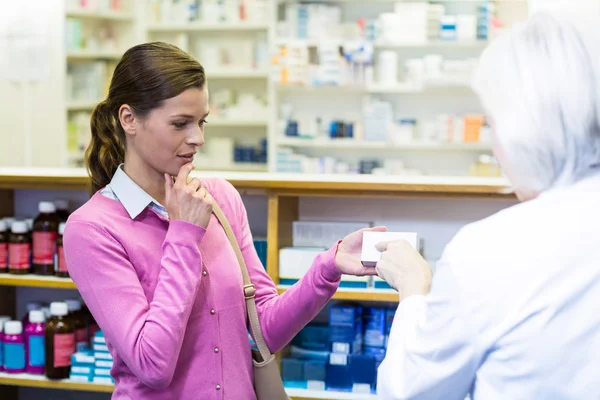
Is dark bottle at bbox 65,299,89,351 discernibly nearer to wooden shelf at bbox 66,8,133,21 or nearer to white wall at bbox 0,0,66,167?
white wall at bbox 0,0,66,167

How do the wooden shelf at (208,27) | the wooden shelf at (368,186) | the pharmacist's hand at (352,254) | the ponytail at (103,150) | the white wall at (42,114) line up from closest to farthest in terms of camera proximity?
the pharmacist's hand at (352,254), the ponytail at (103,150), the wooden shelf at (368,186), the white wall at (42,114), the wooden shelf at (208,27)

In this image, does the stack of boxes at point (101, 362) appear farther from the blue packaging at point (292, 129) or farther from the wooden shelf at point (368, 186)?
the blue packaging at point (292, 129)

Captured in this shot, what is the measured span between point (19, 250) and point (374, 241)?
173 cm

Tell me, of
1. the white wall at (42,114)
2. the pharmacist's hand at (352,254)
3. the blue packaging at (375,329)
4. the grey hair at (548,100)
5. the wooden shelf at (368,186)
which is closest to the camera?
the grey hair at (548,100)

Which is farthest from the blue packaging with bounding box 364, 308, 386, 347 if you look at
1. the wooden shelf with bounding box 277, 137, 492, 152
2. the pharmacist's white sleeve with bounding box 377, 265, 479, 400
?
the wooden shelf with bounding box 277, 137, 492, 152

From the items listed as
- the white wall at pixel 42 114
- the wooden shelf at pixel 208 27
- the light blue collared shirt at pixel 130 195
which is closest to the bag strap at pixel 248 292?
the light blue collared shirt at pixel 130 195

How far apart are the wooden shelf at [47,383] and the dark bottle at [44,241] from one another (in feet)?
1.27

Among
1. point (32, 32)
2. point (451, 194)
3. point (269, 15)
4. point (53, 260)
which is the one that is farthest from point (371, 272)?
point (269, 15)

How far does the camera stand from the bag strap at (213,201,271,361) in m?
1.76

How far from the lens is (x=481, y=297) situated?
103 centimetres

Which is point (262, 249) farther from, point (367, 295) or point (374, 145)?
point (374, 145)

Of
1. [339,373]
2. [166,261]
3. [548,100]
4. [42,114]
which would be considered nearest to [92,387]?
[339,373]

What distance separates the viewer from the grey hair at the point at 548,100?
1006 mm

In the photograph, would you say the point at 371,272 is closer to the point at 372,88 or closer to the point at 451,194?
the point at 451,194
